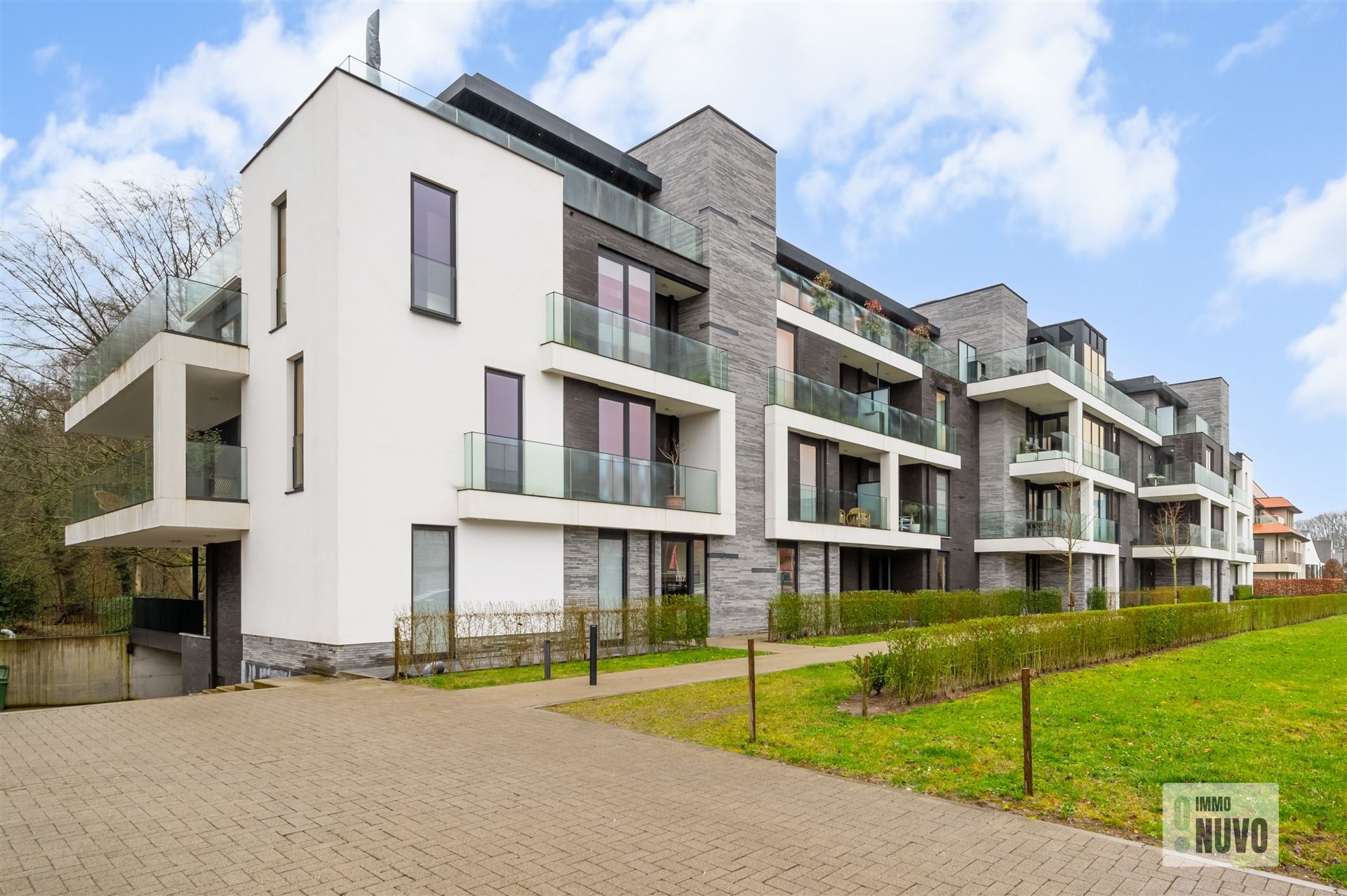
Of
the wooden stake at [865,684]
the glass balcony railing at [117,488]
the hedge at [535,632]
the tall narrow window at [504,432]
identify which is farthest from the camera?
the glass balcony railing at [117,488]

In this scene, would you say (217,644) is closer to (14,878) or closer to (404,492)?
(404,492)

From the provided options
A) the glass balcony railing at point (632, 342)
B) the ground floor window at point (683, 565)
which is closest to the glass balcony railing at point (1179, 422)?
the glass balcony railing at point (632, 342)

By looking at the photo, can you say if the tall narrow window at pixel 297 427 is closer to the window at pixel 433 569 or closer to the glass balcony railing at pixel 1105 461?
the window at pixel 433 569

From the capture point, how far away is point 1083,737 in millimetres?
8430

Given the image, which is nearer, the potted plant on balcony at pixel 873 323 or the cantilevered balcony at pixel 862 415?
the cantilevered balcony at pixel 862 415

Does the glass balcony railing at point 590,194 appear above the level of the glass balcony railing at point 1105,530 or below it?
above

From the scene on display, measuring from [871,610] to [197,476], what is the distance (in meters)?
15.4

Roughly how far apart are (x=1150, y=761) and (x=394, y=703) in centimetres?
833

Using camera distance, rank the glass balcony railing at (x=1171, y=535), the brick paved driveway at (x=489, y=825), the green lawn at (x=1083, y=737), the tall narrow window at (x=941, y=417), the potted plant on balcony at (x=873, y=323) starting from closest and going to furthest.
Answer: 1. the brick paved driveway at (x=489, y=825)
2. the green lawn at (x=1083, y=737)
3. the potted plant on balcony at (x=873, y=323)
4. the tall narrow window at (x=941, y=417)
5. the glass balcony railing at (x=1171, y=535)

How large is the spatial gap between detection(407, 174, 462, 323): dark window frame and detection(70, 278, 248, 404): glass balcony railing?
4.09 metres

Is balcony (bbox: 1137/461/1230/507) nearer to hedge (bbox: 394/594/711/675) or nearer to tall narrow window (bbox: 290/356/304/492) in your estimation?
hedge (bbox: 394/594/711/675)

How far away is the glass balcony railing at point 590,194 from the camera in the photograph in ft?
50.3

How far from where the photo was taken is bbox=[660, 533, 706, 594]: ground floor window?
64.2 feet

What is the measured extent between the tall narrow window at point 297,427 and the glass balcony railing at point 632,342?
4.66m
